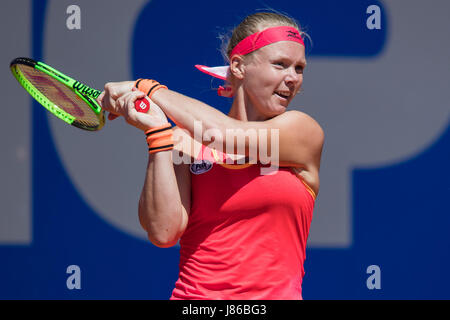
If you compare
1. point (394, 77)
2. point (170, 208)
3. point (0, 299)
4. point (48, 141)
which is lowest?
point (0, 299)

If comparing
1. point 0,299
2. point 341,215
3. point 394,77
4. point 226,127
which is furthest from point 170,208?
point 0,299

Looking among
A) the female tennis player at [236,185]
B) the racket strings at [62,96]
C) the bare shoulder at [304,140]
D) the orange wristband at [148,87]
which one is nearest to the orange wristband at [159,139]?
the female tennis player at [236,185]

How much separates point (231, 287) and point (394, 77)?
7.16ft

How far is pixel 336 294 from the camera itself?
12.2ft

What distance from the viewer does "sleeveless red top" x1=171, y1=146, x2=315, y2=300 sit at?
196 cm

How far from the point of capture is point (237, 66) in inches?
88.0

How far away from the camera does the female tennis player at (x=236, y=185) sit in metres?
1.96

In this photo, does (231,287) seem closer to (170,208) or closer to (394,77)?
(170,208)

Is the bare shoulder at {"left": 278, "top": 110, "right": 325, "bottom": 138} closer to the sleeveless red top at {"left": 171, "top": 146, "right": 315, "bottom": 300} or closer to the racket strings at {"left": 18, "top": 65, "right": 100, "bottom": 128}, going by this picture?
the sleeveless red top at {"left": 171, "top": 146, "right": 315, "bottom": 300}

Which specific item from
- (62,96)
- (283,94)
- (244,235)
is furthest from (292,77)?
(62,96)

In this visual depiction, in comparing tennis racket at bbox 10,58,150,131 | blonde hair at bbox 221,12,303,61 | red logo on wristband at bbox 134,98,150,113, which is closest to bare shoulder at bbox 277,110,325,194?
blonde hair at bbox 221,12,303,61

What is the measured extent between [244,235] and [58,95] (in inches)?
41.7

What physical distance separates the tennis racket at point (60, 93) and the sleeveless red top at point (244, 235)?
0.57 metres

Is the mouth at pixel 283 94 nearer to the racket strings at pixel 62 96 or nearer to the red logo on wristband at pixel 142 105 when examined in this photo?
the red logo on wristband at pixel 142 105
